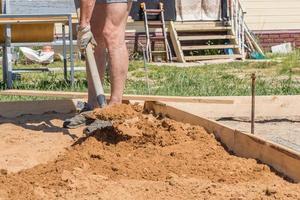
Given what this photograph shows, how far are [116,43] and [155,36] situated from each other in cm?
1024

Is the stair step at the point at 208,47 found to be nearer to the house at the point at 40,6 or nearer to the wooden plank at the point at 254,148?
→ the house at the point at 40,6

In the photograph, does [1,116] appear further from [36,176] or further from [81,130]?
[36,176]

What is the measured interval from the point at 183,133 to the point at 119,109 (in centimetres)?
62

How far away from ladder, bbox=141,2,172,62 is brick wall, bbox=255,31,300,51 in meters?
2.57

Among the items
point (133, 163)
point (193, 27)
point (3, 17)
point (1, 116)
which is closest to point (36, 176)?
point (133, 163)

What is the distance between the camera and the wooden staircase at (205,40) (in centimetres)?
1547

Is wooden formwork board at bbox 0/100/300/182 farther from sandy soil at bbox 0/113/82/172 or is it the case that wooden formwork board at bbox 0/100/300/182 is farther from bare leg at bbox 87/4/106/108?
bare leg at bbox 87/4/106/108

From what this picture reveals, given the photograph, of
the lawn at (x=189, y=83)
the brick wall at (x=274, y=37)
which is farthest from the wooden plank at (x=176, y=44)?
the lawn at (x=189, y=83)

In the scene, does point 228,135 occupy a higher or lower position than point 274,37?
lower

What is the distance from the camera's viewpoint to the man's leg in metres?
5.33

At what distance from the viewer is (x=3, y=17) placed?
842 centimetres

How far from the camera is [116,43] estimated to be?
5355mm

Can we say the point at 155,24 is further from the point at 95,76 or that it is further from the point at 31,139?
the point at 31,139

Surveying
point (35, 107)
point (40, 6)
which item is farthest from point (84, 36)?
point (40, 6)
